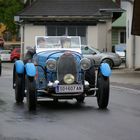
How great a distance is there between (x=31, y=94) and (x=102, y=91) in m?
1.74

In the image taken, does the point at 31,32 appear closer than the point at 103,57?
No

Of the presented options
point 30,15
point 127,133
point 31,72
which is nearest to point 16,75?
point 31,72

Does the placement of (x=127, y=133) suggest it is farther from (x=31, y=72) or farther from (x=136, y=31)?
(x=136, y=31)

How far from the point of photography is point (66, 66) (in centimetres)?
1504

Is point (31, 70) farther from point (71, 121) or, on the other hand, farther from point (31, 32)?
point (31, 32)

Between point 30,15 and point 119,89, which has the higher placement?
point 30,15

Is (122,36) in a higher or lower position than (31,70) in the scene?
higher

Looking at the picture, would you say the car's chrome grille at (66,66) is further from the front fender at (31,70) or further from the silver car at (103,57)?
the silver car at (103,57)

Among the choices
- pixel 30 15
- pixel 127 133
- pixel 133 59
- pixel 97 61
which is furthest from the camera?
pixel 30 15

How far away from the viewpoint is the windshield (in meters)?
16.6

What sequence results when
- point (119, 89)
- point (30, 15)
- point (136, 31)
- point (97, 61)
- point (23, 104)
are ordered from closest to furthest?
point (23, 104), point (119, 89), point (136, 31), point (97, 61), point (30, 15)

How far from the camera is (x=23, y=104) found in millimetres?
16266

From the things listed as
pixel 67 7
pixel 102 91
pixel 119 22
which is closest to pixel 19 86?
pixel 102 91

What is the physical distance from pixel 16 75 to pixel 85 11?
32.5m
